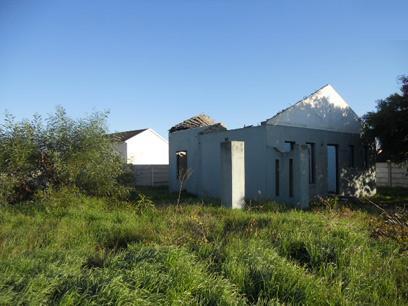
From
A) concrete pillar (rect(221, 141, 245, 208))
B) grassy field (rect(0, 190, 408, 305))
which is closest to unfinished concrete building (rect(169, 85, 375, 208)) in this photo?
concrete pillar (rect(221, 141, 245, 208))

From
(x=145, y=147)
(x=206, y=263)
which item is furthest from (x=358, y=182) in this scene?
(x=145, y=147)

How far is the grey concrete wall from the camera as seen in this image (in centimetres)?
1502

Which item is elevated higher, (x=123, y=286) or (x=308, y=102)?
(x=308, y=102)

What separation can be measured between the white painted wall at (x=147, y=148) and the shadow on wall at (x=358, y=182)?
52.6 ft

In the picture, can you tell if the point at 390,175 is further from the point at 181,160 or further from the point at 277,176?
the point at 277,176

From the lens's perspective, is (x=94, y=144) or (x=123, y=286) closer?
(x=123, y=286)

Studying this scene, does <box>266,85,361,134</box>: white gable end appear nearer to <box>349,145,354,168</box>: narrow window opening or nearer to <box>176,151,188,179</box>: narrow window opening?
<box>349,145,354,168</box>: narrow window opening

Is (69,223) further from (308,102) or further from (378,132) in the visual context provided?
(378,132)

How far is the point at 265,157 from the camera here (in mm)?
15633

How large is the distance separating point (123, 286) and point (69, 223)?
523 centimetres

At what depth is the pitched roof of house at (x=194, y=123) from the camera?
852 inches

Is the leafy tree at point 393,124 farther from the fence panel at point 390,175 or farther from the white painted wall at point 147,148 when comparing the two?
the white painted wall at point 147,148

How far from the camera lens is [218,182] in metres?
17.5

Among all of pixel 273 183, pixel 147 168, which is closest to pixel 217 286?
pixel 273 183
